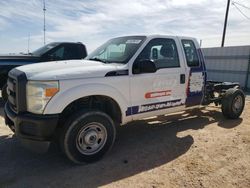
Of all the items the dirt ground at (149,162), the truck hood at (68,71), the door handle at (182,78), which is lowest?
the dirt ground at (149,162)

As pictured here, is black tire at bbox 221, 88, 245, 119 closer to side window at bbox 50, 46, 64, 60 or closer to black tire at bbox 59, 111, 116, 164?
black tire at bbox 59, 111, 116, 164

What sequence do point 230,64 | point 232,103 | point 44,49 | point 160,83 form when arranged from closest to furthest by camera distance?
1. point 160,83
2. point 232,103
3. point 44,49
4. point 230,64

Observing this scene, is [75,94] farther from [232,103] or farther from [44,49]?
[44,49]

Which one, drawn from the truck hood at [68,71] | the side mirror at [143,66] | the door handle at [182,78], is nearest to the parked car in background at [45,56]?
the truck hood at [68,71]

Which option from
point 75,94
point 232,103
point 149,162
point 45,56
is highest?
point 45,56

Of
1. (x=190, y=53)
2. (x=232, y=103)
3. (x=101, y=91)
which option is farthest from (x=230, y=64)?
(x=101, y=91)

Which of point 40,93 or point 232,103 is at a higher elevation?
point 40,93

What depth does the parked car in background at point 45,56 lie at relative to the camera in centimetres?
814

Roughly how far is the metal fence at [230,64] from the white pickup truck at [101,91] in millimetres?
9530

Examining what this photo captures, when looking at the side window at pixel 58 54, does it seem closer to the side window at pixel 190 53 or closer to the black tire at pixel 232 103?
the side window at pixel 190 53

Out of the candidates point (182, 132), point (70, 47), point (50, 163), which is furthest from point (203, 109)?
point (50, 163)

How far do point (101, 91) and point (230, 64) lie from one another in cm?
1276

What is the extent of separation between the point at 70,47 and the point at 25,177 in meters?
6.07

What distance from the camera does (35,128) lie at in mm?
3768
